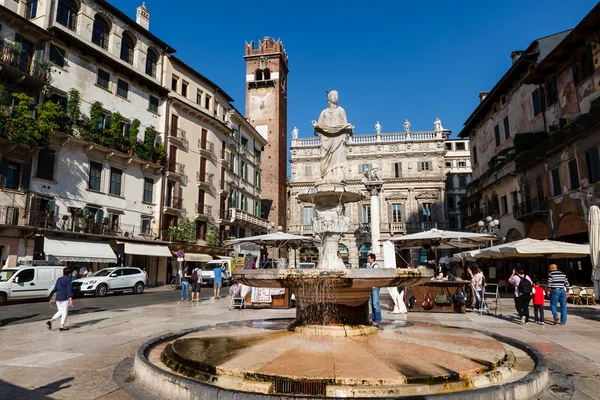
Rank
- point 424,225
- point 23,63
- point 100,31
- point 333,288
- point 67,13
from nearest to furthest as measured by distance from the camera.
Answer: point 333,288 → point 23,63 → point 67,13 → point 100,31 → point 424,225

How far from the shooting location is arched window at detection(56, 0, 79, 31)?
25.1m

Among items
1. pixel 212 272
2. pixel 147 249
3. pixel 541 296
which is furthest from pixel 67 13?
pixel 541 296

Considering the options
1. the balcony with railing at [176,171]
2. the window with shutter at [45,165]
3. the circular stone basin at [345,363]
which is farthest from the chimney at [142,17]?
the circular stone basin at [345,363]

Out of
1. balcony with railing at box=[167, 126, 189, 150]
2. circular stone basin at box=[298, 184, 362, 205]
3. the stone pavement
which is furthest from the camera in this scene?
balcony with railing at box=[167, 126, 189, 150]

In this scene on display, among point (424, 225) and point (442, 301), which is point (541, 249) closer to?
point (442, 301)

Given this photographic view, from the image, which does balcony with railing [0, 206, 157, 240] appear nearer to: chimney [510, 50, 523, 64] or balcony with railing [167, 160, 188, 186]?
balcony with railing [167, 160, 188, 186]

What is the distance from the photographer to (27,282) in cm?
1753

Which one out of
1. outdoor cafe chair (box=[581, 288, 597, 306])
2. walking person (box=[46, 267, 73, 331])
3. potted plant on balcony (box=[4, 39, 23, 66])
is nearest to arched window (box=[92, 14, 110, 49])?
potted plant on balcony (box=[4, 39, 23, 66])

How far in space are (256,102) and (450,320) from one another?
45.5 metres

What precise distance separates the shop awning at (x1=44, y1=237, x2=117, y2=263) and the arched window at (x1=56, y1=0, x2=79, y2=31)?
13803 millimetres

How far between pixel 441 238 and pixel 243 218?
28.1 metres

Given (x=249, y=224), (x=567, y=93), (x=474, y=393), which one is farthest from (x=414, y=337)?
(x=249, y=224)

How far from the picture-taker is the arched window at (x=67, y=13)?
82.4ft

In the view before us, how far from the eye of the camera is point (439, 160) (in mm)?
48875
